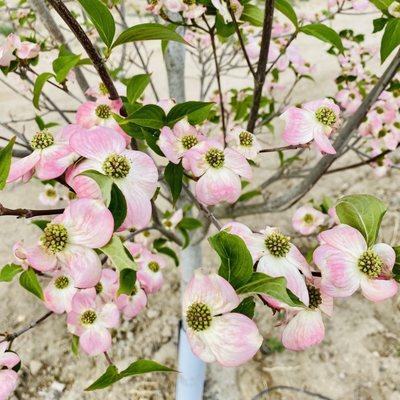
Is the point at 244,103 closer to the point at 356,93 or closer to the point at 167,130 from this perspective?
the point at 356,93

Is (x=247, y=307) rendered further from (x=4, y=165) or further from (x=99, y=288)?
(x=99, y=288)

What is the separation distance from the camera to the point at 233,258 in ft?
1.27

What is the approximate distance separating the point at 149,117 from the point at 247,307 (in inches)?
9.6

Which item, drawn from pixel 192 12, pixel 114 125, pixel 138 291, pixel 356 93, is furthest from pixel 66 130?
pixel 356 93

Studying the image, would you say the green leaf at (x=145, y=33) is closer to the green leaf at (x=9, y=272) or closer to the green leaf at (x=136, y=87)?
the green leaf at (x=136, y=87)

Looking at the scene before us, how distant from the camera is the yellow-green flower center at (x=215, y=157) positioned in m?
0.51

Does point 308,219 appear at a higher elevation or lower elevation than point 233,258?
lower

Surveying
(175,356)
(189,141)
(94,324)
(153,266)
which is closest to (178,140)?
(189,141)

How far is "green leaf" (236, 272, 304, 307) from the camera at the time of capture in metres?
0.35

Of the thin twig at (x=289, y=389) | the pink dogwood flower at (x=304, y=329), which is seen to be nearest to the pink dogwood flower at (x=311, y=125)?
the pink dogwood flower at (x=304, y=329)

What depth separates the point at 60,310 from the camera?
68cm

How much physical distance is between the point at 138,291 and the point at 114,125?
1.41ft

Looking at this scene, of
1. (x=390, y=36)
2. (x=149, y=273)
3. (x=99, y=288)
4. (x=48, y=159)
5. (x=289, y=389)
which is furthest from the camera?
(x=289, y=389)

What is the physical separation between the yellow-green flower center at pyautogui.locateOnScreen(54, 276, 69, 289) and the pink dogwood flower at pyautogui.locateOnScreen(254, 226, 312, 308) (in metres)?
0.35
